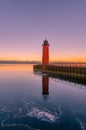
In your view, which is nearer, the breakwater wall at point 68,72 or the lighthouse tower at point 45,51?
the breakwater wall at point 68,72

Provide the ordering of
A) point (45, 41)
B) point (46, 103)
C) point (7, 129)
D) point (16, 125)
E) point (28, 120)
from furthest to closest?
1. point (45, 41)
2. point (46, 103)
3. point (28, 120)
4. point (16, 125)
5. point (7, 129)

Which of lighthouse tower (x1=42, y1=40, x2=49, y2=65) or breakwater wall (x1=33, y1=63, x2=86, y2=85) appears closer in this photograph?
breakwater wall (x1=33, y1=63, x2=86, y2=85)

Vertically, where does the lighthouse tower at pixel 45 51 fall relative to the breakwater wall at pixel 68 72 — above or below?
above

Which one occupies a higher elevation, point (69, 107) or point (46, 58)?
point (46, 58)

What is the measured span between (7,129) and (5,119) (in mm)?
1835

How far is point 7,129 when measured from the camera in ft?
36.2

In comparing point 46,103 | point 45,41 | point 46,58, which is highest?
point 45,41

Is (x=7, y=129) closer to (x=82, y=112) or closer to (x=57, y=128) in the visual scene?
(x=57, y=128)

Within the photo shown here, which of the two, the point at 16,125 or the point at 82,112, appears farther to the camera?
the point at 82,112

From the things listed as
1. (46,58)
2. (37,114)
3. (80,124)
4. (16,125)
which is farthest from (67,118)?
(46,58)

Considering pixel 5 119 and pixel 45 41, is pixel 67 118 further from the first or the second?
pixel 45 41

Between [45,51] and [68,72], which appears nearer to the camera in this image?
[68,72]

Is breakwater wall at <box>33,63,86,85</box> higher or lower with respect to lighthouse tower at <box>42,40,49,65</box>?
lower

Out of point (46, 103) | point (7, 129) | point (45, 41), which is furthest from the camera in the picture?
point (45, 41)
